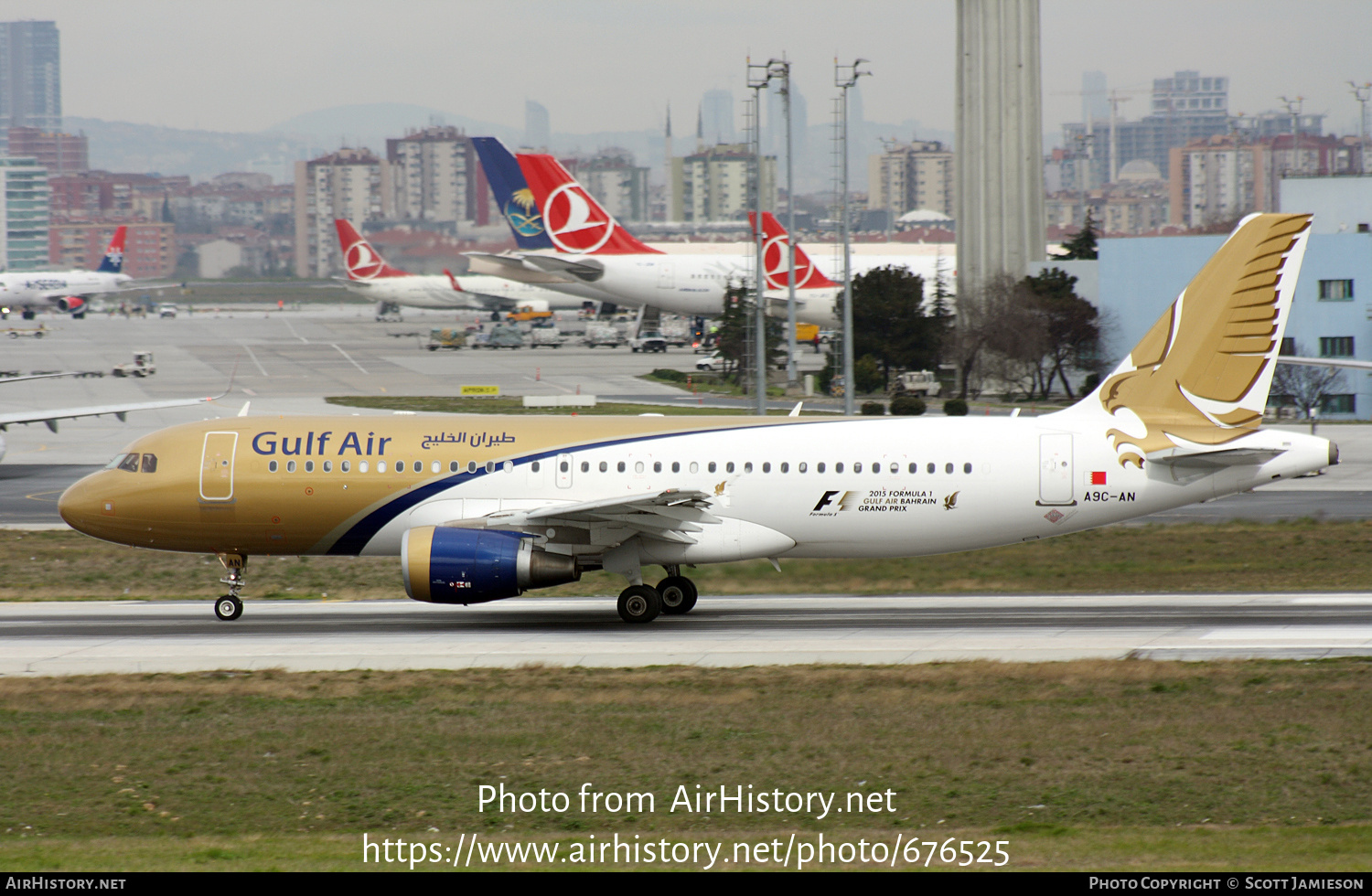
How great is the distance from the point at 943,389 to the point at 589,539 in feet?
199

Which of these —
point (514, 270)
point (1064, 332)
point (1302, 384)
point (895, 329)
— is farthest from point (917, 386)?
point (514, 270)

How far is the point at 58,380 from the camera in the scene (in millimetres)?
85375

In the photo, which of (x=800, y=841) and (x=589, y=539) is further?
(x=589, y=539)

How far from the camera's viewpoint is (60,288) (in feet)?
548

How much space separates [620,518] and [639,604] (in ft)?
6.71

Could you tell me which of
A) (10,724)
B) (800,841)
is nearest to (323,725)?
(10,724)

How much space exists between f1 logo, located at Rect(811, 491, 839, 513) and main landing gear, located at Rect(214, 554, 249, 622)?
12238mm

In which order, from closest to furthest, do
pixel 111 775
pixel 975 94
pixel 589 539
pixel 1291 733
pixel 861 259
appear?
1. pixel 111 775
2. pixel 1291 733
3. pixel 589 539
4. pixel 975 94
5. pixel 861 259

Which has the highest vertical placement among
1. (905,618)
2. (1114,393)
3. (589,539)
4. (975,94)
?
(975,94)

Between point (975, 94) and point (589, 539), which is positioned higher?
point (975, 94)

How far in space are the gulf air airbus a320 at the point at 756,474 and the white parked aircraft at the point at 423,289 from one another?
399 feet

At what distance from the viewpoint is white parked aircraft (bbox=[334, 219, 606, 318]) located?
150625 mm

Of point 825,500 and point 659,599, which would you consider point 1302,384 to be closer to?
point 825,500

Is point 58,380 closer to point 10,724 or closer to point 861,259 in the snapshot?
point 861,259
